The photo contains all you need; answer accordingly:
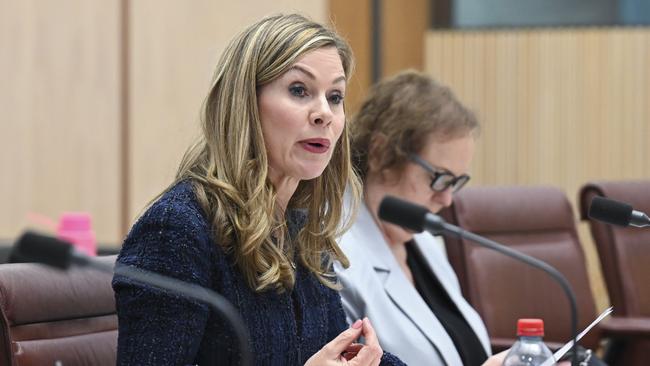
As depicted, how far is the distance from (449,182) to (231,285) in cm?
103

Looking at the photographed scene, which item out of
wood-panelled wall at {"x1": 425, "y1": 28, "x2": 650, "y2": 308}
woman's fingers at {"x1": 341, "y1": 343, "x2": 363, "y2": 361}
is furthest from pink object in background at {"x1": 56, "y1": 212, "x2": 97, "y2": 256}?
wood-panelled wall at {"x1": 425, "y1": 28, "x2": 650, "y2": 308}

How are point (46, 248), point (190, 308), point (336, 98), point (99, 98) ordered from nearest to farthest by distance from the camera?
point (46, 248) → point (190, 308) → point (336, 98) → point (99, 98)

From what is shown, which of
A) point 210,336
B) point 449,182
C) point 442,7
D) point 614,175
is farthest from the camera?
point 442,7

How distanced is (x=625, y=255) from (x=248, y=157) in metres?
1.99

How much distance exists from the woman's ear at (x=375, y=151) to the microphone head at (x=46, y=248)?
1.57 metres

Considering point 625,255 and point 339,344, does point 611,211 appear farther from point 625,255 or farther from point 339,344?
point 625,255

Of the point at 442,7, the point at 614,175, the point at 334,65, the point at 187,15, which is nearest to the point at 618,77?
the point at 614,175

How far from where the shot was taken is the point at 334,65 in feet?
6.61

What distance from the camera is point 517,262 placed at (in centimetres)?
341

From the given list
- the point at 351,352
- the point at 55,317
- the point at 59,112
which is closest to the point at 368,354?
the point at 351,352

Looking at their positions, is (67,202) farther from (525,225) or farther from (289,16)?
(289,16)

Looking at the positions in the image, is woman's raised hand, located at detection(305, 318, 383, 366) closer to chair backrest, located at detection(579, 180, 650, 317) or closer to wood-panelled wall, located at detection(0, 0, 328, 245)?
chair backrest, located at detection(579, 180, 650, 317)

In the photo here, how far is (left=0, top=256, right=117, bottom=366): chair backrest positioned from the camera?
1819 mm

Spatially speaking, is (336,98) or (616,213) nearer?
(616,213)
